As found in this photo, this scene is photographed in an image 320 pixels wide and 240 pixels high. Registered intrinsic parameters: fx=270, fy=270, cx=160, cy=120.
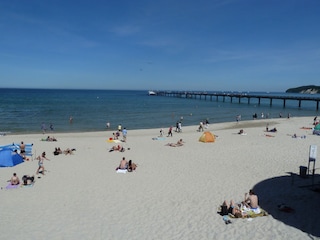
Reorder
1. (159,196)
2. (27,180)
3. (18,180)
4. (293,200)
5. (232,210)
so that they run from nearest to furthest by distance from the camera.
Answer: (232,210), (293,200), (159,196), (18,180), (27,180)

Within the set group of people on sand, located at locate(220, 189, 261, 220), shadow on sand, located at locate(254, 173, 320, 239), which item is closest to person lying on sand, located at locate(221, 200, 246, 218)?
group of people on sand, located at locate(220, 189, 261, 220)

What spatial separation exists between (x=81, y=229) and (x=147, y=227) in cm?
163

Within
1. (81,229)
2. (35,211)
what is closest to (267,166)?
(81,229)

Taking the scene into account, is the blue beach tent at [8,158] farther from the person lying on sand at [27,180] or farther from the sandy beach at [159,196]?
the person lying on sand at [27,180]

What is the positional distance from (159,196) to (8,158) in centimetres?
796

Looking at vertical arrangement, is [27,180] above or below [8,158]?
below

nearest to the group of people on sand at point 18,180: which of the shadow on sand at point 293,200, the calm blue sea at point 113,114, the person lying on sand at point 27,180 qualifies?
the person lying on sand at point 27,180

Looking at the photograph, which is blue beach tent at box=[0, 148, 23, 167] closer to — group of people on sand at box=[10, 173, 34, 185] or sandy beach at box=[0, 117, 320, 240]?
sandy beach at box=[0, 117, 320, 240]

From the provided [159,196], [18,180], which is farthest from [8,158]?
[159,196]

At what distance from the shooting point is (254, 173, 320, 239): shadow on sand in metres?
6.93

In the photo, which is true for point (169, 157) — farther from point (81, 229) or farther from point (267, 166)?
point (81, 229)

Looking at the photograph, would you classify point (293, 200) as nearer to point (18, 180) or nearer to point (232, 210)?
point (232, 210)

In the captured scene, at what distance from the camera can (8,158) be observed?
12516 millimetres

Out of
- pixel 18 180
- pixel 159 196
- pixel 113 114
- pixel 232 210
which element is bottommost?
pixel 113 114
